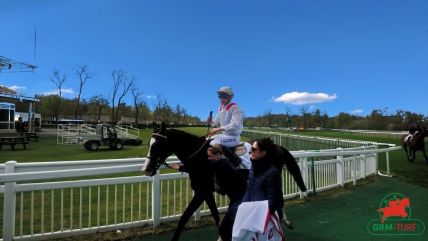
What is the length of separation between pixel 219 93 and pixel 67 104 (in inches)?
3454

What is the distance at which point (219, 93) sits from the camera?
5555mm

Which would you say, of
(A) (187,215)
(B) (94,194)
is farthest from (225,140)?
(B) (94,194)

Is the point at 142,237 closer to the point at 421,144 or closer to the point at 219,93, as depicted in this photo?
the point at 219,93

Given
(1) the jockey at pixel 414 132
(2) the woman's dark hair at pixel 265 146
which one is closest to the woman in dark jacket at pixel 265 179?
(2) the woman's dark hair at pixel 265 146

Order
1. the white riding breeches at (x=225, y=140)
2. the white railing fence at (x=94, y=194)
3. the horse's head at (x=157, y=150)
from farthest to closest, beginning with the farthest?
the white riding breeches at (x=225, y=140) → the white railing fence at (x=94, y=194) → the horse's head at (x=157, y=150)

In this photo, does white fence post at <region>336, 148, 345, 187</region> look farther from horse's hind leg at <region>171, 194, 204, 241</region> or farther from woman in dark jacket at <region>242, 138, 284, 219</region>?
woman in dark jacket at <region>242, 138, 284, 219</region>

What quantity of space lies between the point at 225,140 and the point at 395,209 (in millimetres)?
3924

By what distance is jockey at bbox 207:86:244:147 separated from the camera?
5359mm

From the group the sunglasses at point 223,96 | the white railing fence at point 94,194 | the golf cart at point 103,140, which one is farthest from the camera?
the golf cart at point 103,140

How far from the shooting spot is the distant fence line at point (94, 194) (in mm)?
5074

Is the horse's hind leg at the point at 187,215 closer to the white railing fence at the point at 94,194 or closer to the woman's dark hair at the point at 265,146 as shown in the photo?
the white railing fence at the point at 94,194

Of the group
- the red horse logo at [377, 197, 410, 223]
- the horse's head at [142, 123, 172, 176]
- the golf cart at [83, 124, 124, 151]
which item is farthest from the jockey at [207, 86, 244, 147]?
the golf cart at [83, 124, 124, 151]

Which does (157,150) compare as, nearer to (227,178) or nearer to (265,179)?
(227,178)

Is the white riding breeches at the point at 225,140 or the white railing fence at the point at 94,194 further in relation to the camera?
the white riding breeches at the point at 225,140
